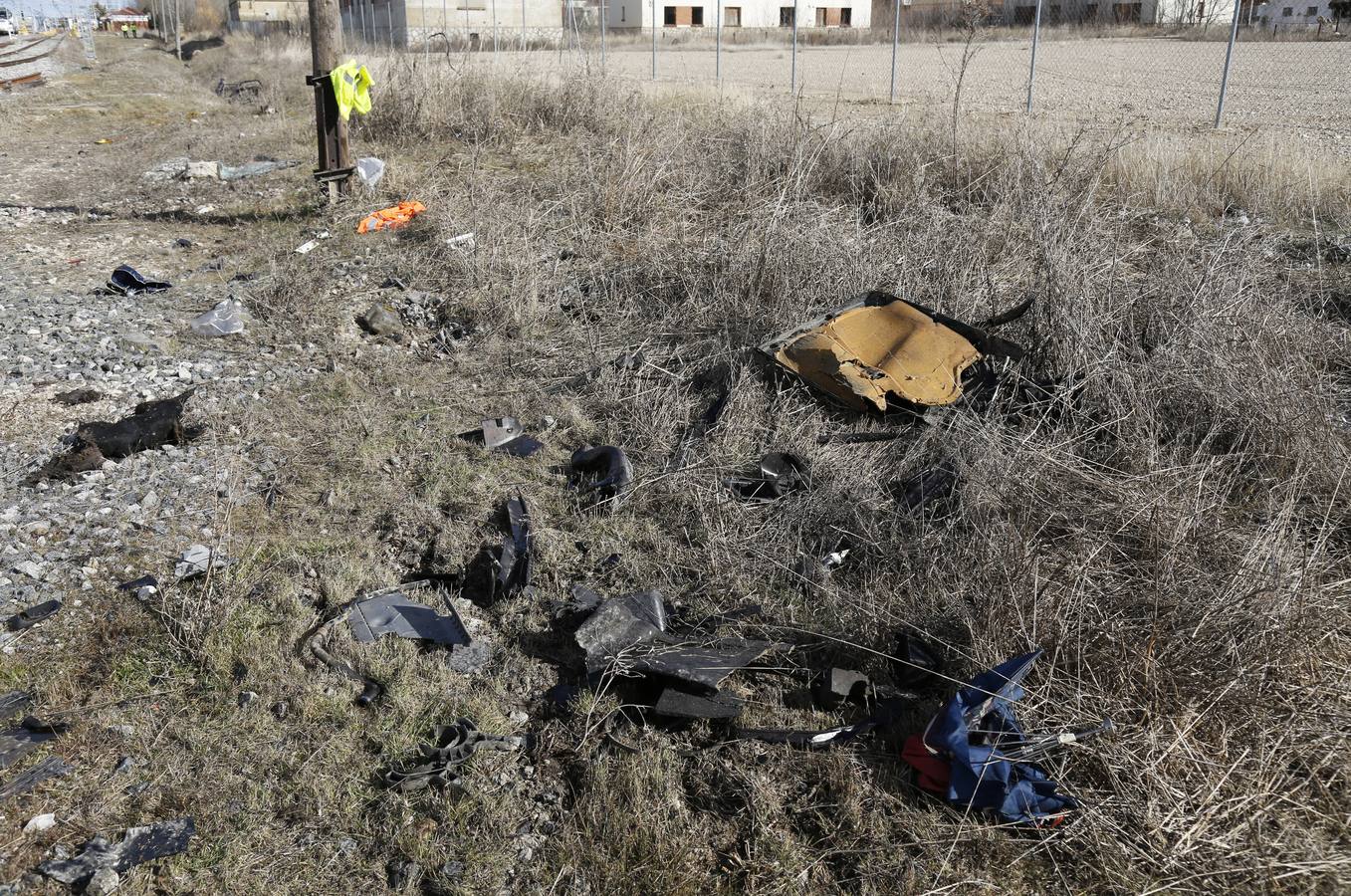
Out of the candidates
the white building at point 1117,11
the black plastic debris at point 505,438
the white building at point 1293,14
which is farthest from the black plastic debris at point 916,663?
the white building at point 1293,14

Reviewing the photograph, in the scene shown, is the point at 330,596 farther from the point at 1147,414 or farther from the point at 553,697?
the point at 1147,414

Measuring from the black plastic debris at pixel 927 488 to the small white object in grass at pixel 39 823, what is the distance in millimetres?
3022

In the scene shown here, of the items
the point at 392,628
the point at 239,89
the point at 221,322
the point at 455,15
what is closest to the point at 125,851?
the point at 392,628

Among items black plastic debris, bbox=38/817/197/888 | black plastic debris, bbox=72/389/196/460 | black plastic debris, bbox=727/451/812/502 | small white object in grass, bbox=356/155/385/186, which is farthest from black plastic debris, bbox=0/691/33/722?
small white object in grass, bbox=356/155/385/186

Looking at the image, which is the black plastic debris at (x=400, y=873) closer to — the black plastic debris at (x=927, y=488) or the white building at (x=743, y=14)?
the black plastic debris at (x=927, y=488)

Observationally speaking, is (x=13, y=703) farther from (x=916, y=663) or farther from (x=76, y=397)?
(x=916, y=663)

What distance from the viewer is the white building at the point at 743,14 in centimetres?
3616

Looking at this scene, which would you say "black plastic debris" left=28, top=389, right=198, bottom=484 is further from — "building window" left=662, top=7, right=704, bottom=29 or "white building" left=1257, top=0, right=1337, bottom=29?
"building window" left=662, top=7, right=704, bottom=29

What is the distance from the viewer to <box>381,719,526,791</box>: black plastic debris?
2.58m

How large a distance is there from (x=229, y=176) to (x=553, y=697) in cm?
908

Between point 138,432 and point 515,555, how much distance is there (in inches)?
82.3

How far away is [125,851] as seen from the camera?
2.33m

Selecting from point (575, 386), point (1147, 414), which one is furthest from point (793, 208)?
point (1147, 414)

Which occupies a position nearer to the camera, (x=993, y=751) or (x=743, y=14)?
(x=993, y=751)
